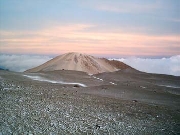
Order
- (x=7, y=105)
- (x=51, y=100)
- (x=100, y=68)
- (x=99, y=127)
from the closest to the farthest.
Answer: (x=99, y=127), (x=7, y=105), (x=51, y=100), (x=100, y=68)

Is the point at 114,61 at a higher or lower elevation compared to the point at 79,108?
higher

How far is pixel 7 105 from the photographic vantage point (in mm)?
15125

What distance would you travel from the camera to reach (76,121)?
1359cm

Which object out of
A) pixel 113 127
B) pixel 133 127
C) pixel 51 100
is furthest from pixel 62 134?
pixel 51 100

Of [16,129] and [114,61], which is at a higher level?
[114,61]

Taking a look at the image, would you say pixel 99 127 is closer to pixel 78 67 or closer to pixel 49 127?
pixel 49 127

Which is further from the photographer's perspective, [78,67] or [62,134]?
[78,67]

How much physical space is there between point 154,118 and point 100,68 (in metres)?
74.8

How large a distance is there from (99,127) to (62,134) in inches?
97.1

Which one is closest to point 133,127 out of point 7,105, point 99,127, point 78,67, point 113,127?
point 113,127

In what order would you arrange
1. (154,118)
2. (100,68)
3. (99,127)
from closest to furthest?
(99,127)
(154,118)
(100,68)

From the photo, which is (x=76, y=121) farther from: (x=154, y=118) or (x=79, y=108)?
(x=154, y=118)

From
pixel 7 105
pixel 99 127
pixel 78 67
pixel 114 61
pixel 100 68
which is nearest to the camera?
pixel 99 127

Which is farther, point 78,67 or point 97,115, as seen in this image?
point 78,67
